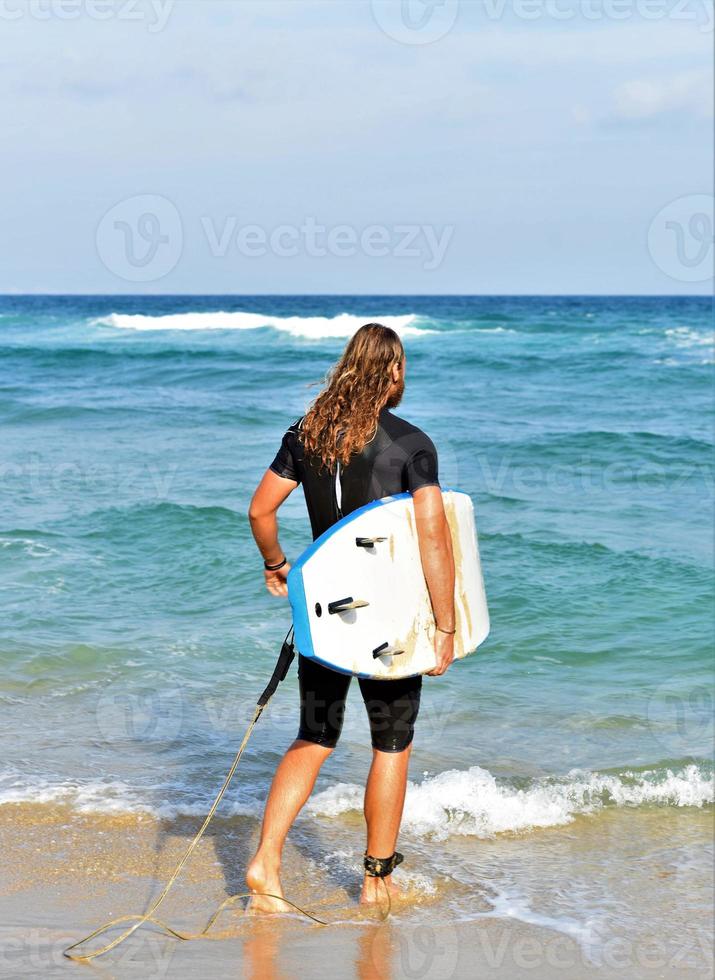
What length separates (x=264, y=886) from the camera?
144 inches

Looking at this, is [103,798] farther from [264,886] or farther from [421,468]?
[421,468]

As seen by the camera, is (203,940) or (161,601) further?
(161,601)

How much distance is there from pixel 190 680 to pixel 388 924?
2.88 m

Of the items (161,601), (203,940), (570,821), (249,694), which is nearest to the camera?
(203,940)

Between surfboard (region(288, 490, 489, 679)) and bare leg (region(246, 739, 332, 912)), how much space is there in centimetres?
40

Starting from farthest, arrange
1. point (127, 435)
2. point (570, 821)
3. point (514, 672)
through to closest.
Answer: point (127, 435) < point (514, 672) < point (570, 821)

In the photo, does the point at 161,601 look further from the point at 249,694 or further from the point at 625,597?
the point at 625,597

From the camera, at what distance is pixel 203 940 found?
3.45 metres

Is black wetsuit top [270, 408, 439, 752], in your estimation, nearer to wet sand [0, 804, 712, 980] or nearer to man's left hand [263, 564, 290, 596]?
man's left hand [263, 564, 290, 596]

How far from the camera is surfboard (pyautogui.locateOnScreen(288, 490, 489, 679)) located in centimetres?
344

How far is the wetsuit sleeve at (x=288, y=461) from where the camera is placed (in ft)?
11.6

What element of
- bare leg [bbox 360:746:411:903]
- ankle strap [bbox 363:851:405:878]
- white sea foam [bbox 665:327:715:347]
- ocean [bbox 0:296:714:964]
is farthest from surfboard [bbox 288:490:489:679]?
white sea foam [bbox 665:327:715:347]

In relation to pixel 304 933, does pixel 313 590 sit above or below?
above

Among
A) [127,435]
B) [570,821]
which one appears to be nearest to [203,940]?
[570,821]
